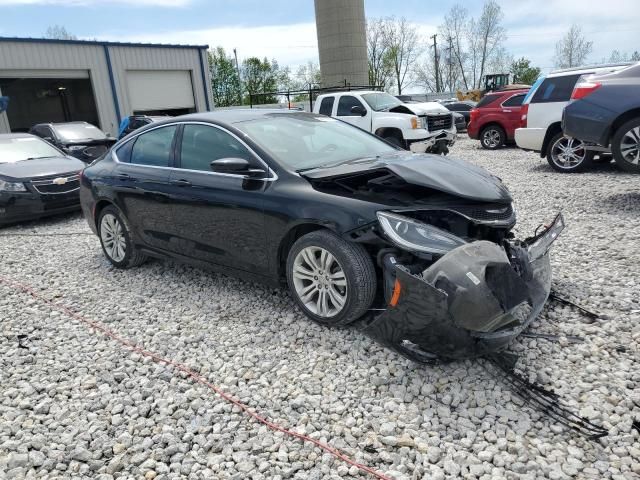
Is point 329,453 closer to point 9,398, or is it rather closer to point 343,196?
point 343,196

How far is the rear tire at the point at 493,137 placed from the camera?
14180 mm

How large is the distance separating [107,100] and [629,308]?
2167 cm

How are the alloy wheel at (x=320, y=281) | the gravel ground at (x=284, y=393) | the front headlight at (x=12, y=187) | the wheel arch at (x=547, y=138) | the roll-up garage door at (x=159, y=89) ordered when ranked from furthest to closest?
the roll-up garage door at (x=159, y=89), the wheel arch at (x=547, y=138), the front headlight at (x=12, y=187), the alloy wheel at (x=320, y=281), the gravel ground at (x=284, y=393)

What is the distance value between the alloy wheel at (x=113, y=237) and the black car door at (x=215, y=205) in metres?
0.97

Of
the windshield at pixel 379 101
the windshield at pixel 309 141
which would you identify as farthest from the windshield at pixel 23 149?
the windshield at pixel 379 101

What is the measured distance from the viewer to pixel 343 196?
3.41 m

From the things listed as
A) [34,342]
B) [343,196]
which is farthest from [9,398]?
[343,196]

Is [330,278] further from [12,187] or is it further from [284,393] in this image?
[12,187]

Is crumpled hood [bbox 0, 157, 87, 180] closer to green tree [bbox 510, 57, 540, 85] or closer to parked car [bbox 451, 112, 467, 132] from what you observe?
parked car [bbox 451, 112, 467, 132]

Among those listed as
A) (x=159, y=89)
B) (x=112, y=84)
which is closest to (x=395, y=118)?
(x=112, y=84)

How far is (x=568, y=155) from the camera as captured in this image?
9.29 m

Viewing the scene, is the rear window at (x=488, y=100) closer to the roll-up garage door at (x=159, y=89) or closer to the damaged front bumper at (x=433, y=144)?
the damaged front bumper at (x=433, y=144)

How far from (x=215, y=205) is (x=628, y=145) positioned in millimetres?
5350

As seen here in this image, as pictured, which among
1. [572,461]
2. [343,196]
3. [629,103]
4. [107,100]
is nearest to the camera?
[572,461]
